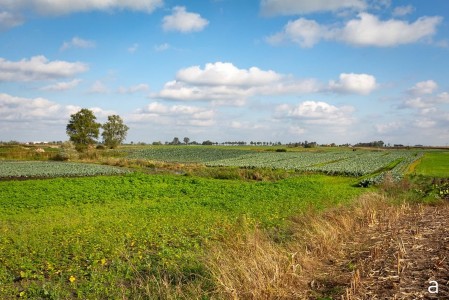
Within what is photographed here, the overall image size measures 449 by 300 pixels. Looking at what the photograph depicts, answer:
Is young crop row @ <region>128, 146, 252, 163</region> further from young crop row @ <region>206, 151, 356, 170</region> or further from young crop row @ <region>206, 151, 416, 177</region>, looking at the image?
young crop row @ <region>206, 151, 416, 177</region>

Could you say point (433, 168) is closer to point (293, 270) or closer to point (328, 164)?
point (328, 164)

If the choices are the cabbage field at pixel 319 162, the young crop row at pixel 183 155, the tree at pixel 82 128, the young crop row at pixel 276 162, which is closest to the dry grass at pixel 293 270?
the cabbage field at pixel 319 162

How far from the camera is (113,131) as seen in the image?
375ft

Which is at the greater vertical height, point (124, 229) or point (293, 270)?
point (293, 270)

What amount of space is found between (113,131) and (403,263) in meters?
114

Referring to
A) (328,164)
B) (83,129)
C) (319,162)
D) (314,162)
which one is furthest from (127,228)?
(83,129)

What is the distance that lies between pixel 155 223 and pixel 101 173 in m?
32.9

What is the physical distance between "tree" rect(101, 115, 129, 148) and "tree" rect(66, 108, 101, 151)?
77.4ft

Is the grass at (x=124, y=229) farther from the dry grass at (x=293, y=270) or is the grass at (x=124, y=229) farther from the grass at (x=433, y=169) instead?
the grass at (x=433, y=169)

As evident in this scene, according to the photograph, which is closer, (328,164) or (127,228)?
(127,228)

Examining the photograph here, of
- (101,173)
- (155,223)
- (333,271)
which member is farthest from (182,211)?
(101,173)

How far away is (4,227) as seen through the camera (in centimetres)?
1602

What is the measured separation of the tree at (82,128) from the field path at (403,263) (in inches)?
3344

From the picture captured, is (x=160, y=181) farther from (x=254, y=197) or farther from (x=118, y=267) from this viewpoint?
(x=118, y=267)
